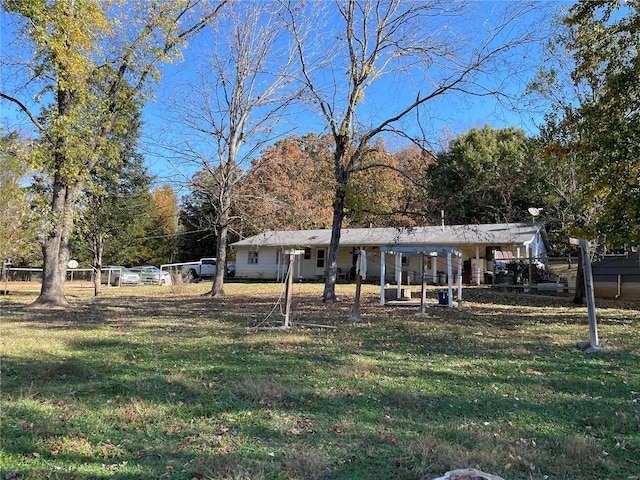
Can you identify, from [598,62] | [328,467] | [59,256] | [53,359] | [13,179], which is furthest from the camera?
[59,256]

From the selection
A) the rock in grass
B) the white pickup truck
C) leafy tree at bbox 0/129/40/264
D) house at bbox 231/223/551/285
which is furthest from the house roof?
the rock in grass

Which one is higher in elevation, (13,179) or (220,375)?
(13,179)

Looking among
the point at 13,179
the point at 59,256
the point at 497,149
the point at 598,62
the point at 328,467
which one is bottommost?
the point at 328,467

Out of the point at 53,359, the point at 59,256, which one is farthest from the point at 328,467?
the point at 59,256

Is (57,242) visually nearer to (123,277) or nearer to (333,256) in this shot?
(333,256)

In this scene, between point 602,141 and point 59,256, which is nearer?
point 602,141

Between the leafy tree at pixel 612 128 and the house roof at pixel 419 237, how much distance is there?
1203 centimetres

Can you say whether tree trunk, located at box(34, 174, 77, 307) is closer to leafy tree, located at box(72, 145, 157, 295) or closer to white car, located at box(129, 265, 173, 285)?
leafy tree, located at box(72, 145, 157, 295)

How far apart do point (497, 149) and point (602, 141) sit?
86.2ft

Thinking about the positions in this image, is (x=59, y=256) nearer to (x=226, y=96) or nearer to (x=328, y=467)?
(x=226, y=96)

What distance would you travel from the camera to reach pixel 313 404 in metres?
4.36

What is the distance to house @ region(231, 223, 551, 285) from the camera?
963 inches

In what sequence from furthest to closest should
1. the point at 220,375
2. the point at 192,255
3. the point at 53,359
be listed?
1. the point at 192,255
2. the point at 53,359
3. the point at 220,375

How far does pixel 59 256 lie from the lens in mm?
13164
